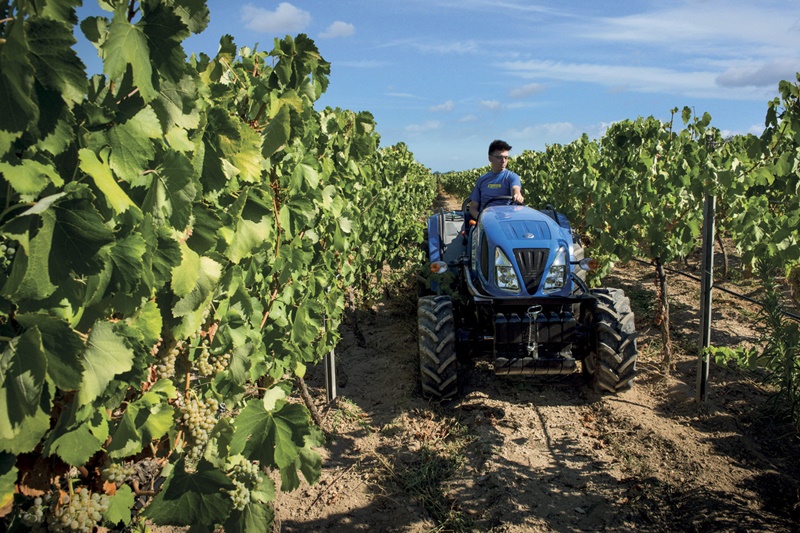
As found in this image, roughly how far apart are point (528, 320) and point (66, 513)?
3.13 m

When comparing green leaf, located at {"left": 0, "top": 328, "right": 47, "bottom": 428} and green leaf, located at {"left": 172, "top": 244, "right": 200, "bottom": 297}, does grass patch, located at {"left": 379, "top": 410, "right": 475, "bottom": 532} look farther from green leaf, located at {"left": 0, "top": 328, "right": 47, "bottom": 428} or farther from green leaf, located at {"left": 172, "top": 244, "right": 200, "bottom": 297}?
green leaf, located at {"left": 0, "top": 328, "right": 47, "bottom": 428}

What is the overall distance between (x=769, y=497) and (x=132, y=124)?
353cm

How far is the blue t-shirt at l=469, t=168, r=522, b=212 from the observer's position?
529cm

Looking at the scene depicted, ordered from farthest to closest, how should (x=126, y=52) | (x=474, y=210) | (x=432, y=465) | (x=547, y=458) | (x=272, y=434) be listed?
(x=474, y=210)
(x=547, y=458)
(x=432, y=465)
(x=272, y=434)
(x=126, y=52)

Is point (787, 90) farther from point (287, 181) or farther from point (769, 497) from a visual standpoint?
point (287, 181)

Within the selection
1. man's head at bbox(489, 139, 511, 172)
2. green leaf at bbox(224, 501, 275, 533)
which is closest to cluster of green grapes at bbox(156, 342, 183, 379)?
green leaf at bbox(224, 501, 275, 533)

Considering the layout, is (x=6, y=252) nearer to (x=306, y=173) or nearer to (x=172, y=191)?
(x=172, y=191)

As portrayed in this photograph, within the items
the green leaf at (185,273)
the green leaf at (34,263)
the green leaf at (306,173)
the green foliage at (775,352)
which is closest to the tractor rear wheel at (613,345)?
the green foliage at (775,352)

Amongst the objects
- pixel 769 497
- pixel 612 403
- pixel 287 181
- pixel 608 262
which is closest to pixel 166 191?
pixel 287 181

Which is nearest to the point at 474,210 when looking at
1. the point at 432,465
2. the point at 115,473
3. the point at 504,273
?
the point at 504,273

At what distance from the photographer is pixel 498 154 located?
554 cm

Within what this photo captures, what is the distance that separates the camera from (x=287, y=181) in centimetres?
295

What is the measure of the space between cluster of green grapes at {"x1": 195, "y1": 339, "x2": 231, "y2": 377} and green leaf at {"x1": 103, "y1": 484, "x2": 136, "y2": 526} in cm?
42

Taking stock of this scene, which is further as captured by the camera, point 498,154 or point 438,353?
point 498,154
